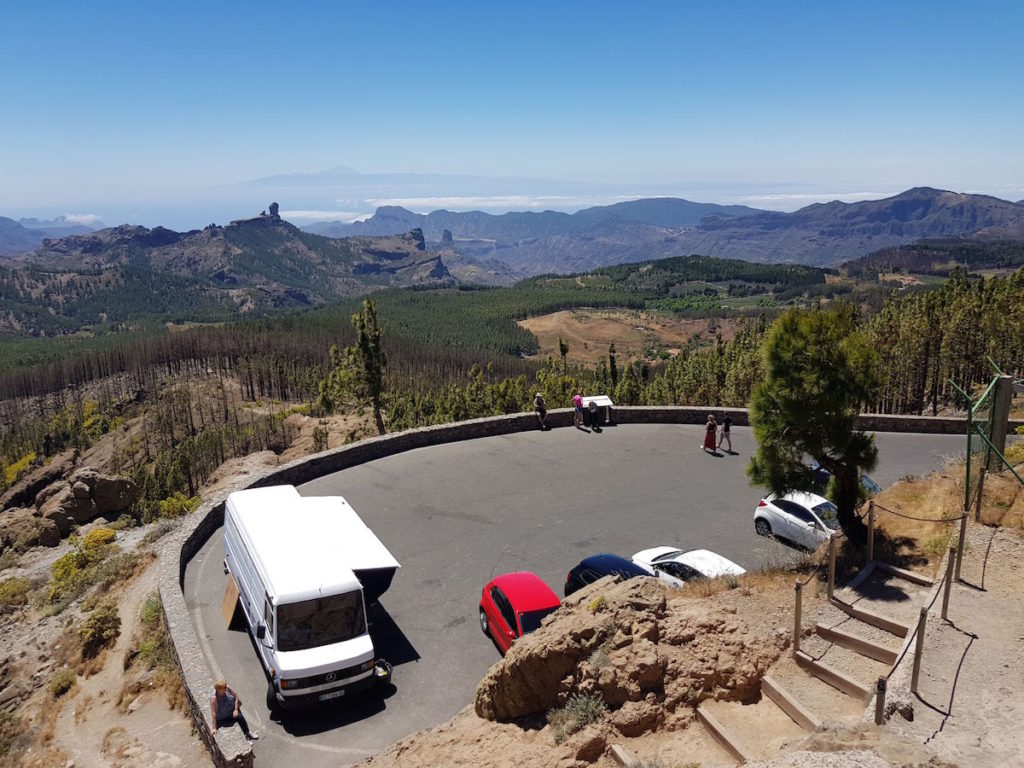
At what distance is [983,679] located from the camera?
27.2ft

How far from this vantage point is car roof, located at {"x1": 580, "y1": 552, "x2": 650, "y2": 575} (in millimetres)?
13773

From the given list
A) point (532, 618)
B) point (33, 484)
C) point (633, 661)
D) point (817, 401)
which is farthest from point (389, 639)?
point (33, 484)

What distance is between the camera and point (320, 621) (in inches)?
458

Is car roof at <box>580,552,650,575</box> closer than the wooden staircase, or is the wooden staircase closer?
the wooden staircase

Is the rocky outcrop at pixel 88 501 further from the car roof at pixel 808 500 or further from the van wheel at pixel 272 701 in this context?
the car roof at pixel 808 500

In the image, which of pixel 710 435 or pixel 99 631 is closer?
pixel 99 631

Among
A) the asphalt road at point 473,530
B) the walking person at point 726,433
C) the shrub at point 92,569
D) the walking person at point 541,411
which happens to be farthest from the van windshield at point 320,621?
the walking person at point 726,433

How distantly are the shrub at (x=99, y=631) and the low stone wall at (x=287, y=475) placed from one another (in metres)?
2.22

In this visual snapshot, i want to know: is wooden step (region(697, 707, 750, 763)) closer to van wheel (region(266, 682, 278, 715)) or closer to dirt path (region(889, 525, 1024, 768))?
dirt path (region(889, 525, 1024, 768))

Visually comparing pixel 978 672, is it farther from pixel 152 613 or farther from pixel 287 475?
pixel 287 475

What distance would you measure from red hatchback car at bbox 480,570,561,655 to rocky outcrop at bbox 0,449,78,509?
81.2 m

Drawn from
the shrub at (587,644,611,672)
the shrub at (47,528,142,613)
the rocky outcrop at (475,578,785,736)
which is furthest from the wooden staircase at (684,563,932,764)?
the shrub at (47,528,142,613)

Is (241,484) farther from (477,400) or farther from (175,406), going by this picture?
(175,406)

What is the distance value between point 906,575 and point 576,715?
6583 mm
